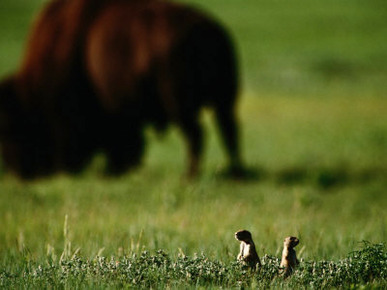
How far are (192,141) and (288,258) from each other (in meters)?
3.90

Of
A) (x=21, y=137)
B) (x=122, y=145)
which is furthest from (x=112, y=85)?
(x=21, y=137)

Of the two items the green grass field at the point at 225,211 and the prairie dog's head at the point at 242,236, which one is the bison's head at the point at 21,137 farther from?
the prairie dog's head at the point at 242,236

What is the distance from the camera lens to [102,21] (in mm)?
7004

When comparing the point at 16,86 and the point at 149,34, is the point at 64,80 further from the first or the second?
the point at 149,34

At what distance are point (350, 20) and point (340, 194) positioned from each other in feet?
94.9

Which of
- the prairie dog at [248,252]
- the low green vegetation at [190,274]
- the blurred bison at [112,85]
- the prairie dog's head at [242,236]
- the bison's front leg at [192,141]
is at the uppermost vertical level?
the blurred bison at [112,85]

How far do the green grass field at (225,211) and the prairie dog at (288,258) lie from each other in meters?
0.05

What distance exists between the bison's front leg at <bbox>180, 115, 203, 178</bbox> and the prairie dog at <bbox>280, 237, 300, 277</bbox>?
12.5ft

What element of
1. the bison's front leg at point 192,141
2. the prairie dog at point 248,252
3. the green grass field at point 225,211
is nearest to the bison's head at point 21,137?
the green grass field at point 225,211

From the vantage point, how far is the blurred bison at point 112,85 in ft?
20.6

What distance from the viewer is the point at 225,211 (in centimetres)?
427

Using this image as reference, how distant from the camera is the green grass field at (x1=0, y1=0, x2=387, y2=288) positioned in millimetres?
2482

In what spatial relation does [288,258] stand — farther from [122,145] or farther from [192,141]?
[122,145]

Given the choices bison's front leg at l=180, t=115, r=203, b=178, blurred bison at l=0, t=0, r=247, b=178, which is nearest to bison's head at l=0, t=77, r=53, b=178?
blurred bison at l=0, t=0, r=247, b=178
